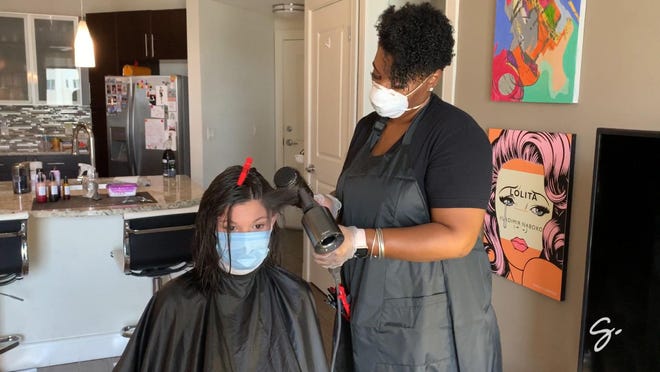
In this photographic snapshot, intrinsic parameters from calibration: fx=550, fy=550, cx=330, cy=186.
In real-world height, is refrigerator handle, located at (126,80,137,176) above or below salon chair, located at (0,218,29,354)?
above

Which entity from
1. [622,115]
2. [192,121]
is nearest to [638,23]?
[622,115]

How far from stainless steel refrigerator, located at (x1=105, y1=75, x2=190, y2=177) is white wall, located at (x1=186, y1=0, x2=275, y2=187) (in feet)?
0.92

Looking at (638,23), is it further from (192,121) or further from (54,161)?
(54,161)

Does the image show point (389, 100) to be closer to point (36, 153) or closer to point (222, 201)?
point (222, 201)

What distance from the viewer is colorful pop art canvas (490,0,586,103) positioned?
1.69m

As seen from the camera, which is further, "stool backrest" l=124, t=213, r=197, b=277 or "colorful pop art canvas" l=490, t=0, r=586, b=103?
"stool backrest" l=124, t=213, r=197, b=277

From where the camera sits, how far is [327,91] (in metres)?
3.41

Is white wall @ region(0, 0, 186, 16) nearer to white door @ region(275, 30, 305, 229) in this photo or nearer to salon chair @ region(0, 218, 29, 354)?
white door @ region(275, 30, 305, 229)

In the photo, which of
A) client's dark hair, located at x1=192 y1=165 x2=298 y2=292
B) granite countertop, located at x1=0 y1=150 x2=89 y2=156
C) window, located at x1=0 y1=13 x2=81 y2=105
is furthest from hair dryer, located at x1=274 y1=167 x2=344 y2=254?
window, located at x1=0 y1=13 x2=81 y2=105

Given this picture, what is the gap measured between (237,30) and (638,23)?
13.9 feet

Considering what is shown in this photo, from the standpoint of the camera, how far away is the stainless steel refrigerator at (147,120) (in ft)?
16.6

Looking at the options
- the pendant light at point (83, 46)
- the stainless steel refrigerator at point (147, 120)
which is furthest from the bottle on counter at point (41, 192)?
the stainless steel refrigerator at point (147, 120)

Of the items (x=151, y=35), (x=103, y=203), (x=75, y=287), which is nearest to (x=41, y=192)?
(x=103, y=203)

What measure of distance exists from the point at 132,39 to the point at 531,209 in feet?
14.6
